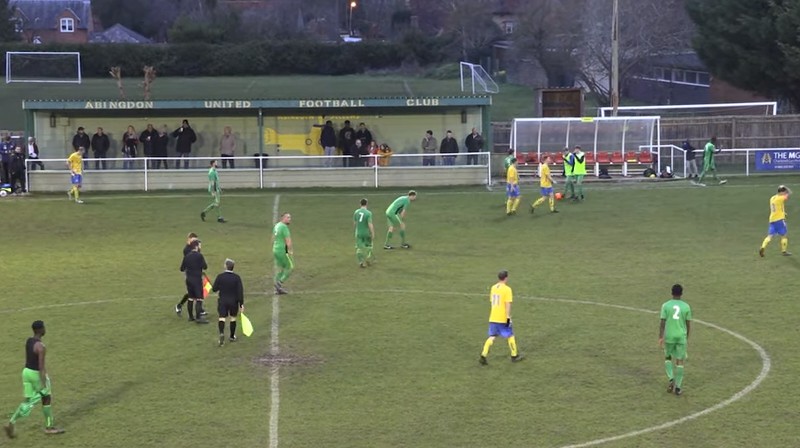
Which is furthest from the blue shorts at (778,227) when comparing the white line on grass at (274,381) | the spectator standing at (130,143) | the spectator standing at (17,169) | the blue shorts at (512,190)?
the spectator standing at (17,169)

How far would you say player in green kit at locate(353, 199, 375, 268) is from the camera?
91.9 feet

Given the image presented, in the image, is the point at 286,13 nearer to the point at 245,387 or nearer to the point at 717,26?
the point at 717,26

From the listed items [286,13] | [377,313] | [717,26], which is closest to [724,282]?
[377,313]

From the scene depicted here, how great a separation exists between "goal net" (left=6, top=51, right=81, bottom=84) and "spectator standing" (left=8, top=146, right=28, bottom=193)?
19.4 m

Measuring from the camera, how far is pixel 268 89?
7038 centimetres

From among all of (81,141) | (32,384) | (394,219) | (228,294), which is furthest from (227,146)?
(32,384)

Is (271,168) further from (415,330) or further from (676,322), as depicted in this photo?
(676,322)

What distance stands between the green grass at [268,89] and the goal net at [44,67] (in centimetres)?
80

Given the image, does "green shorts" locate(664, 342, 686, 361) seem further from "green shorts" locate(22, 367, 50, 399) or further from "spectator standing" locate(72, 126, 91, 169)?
"spectator standing" locate(72, 126, 91, 169)

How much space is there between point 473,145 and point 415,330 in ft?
69.9

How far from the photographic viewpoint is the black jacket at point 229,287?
20.9 metres

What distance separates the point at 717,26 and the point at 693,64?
17.1 meters

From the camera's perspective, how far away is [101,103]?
4238cm

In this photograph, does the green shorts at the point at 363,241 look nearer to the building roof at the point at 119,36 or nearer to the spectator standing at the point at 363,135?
the spectator standing at the point at 363,135
